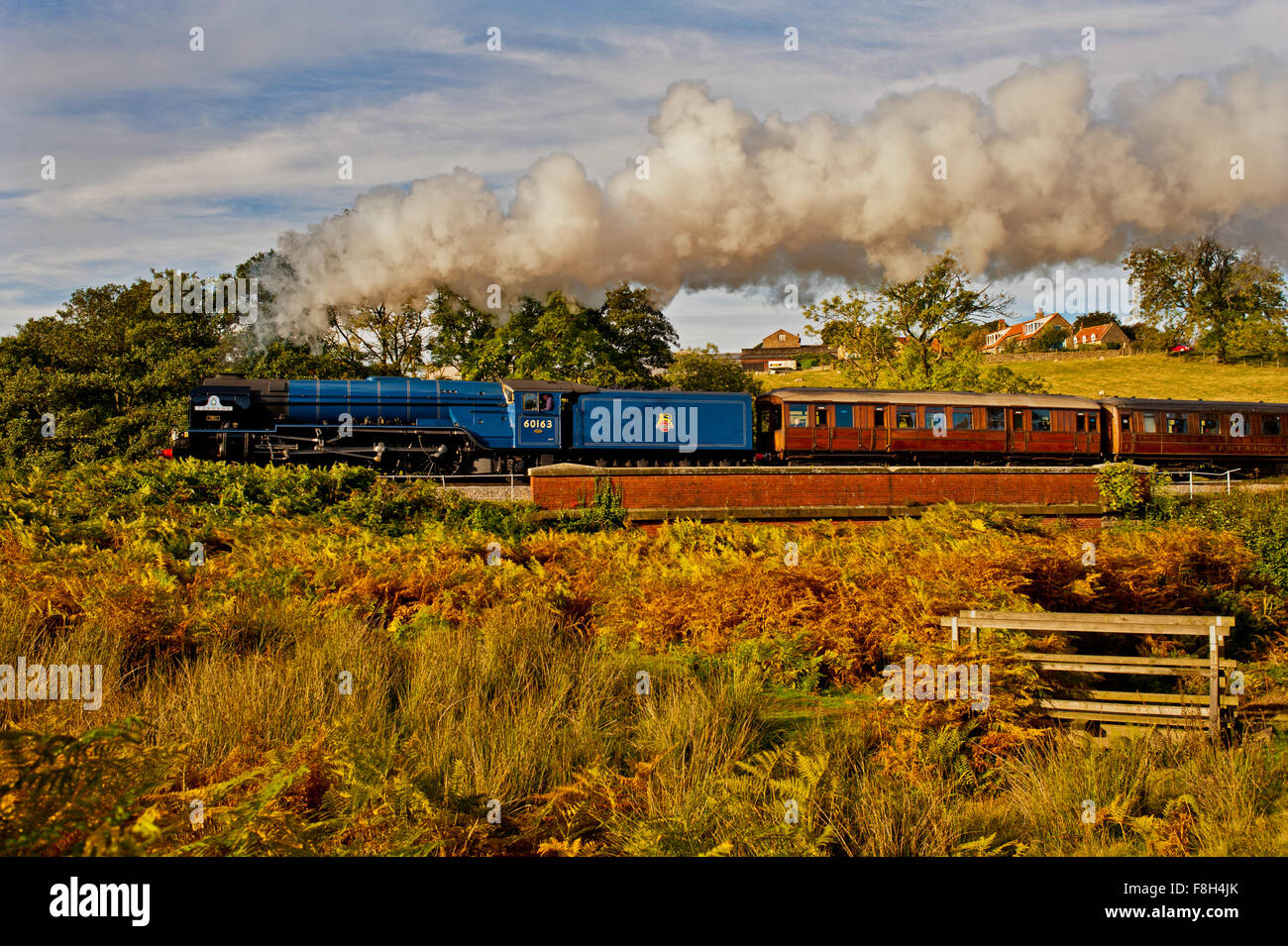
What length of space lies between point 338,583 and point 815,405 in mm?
16286

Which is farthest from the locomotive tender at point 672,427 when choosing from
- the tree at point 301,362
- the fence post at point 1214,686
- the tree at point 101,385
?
the fence post at point 1214,686

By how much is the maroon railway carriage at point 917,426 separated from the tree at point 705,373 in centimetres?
1919

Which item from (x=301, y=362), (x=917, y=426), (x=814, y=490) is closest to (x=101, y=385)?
(x=301, y=362)

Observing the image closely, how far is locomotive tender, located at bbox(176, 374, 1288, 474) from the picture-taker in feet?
68.4

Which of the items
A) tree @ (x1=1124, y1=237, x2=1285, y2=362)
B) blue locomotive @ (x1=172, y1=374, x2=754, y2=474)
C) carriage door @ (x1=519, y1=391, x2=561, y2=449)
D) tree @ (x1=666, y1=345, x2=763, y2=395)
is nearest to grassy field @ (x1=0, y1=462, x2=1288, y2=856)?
blue locomotive @ (x1=172, y1=374, x2=754, y2=474)

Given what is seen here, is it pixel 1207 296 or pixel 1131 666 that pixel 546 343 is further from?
pixel 1207 296

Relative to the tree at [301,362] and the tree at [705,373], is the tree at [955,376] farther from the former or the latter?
the tree at [301,362]

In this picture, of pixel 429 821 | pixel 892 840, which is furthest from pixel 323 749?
pixel 892 840

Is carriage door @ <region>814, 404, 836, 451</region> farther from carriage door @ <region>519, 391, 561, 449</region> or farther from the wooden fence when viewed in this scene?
the wooden fence

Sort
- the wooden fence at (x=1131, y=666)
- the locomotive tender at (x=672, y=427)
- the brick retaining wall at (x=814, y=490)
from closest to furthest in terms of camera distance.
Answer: the wooden fence at (x=1131, y=666) → the brick retaining wall at (x=814, y=490) → the locomotive tender at (x=672, y=427)

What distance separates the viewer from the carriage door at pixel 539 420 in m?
22.1

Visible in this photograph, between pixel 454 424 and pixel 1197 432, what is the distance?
23173 millimetres

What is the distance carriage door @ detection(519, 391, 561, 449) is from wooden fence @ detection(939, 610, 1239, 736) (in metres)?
15.4

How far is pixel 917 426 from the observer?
80.0 ft
